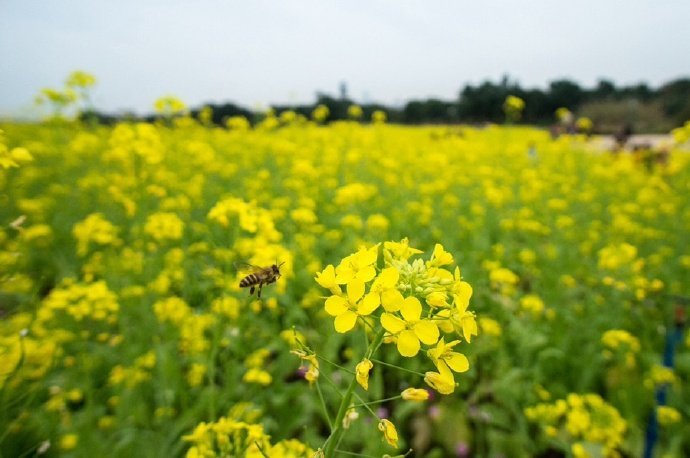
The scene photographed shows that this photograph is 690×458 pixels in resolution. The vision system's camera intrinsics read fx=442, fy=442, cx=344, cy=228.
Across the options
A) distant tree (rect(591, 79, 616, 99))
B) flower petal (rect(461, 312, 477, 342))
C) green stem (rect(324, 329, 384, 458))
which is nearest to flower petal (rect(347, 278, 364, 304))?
green stem (rect(324, 329, 384, 458))

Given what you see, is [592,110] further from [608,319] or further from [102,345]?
[102,345]

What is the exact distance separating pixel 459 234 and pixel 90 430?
11.3 feet

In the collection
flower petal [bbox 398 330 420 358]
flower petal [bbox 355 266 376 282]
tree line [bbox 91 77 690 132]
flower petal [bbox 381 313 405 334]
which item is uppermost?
flower petal [bbox 355 266 376 282]

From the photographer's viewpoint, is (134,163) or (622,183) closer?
(134,163)

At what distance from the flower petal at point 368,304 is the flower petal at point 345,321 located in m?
0.03

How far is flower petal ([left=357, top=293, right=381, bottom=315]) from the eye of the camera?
0.79 meters

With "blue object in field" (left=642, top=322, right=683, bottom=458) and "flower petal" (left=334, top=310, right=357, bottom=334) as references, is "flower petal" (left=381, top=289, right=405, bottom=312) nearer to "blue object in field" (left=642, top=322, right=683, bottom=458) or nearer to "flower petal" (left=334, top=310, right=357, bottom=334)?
"flower petal" (left=334, top=310, right=357, bottom=334)

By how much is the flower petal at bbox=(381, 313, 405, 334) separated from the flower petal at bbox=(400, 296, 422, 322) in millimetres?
19

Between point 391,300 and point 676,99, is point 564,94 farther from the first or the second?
point 391,300

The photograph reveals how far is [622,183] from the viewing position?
7.02 m

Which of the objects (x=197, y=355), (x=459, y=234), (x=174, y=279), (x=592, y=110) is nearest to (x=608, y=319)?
(x=459, y=234)

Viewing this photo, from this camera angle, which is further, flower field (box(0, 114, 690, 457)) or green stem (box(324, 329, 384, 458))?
flower field (box(0, 114, 690, 457))

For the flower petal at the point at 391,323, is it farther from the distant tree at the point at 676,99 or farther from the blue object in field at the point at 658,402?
the distant tree at the point at 676,99

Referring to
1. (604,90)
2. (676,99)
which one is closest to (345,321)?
(676,99)
